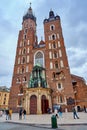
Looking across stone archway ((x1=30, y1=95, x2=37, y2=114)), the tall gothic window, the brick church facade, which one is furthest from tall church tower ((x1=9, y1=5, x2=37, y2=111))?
stone archway ((x1=30, y1=95, x2=37, y2=114))

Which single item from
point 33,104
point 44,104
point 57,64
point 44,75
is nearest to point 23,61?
point 44,75

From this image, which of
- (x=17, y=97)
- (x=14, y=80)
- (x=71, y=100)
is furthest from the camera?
(x=14, y=80)

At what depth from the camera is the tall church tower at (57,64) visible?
3359cm

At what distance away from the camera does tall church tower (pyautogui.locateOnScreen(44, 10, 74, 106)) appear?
110 ft

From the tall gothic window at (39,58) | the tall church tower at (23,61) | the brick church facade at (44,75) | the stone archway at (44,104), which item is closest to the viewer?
the stone archway at (44,104)

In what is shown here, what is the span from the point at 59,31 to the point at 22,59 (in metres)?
14.6

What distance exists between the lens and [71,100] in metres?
32.1

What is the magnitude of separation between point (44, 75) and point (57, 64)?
5.05 metres

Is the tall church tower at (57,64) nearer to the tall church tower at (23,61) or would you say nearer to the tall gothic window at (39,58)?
the tall gothic window at (39,58)

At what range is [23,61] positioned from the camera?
141 ft

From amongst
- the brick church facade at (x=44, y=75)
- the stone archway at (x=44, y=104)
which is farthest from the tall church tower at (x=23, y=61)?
the stone archway at (x=44, y=104)

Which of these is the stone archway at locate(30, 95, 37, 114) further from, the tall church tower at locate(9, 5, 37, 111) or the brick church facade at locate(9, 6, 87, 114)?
the tall church tower at locate(9, 5, 37, 111)

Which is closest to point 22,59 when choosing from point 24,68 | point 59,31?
point 24,68

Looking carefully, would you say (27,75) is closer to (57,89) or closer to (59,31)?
(57,89)
